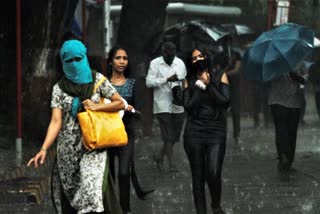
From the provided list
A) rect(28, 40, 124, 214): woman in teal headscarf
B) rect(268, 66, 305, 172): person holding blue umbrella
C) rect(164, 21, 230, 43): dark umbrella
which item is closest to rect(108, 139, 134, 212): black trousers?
rect(28, 40, 124, 214): woman in teal headscarf

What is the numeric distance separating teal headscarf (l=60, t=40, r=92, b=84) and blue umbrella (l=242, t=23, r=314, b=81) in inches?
196

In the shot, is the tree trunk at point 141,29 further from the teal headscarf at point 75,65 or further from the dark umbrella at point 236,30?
the teal headscarf at point 75,65

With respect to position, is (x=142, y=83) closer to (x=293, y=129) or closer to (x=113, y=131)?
(x=293, y=129)

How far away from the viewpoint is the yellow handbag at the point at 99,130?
623cm

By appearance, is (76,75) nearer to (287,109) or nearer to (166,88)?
(166,88)

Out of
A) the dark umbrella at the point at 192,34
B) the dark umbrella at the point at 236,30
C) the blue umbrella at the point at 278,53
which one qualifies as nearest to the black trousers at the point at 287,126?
the blue umbrella at the point at 278,53

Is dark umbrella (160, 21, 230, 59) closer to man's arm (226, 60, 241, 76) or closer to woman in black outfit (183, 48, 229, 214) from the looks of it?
man's arm (226, 60, 241, 76)

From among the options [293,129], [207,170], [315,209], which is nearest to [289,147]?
[293,129]

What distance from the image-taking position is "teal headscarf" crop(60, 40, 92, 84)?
6340 millimetres

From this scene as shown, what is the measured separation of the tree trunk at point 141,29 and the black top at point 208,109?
28.4 ft

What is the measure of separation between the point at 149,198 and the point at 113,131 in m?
3.26

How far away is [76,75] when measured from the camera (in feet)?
20.9

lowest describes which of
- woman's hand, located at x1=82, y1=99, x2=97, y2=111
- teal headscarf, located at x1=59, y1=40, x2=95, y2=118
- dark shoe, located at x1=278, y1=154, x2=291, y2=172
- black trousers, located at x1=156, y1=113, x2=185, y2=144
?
dark shoe, located at x1=278, y1=154, x2=291, y2=172

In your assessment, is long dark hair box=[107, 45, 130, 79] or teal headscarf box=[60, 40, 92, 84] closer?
teal headscarf box=[60, 40, 92, 84]
